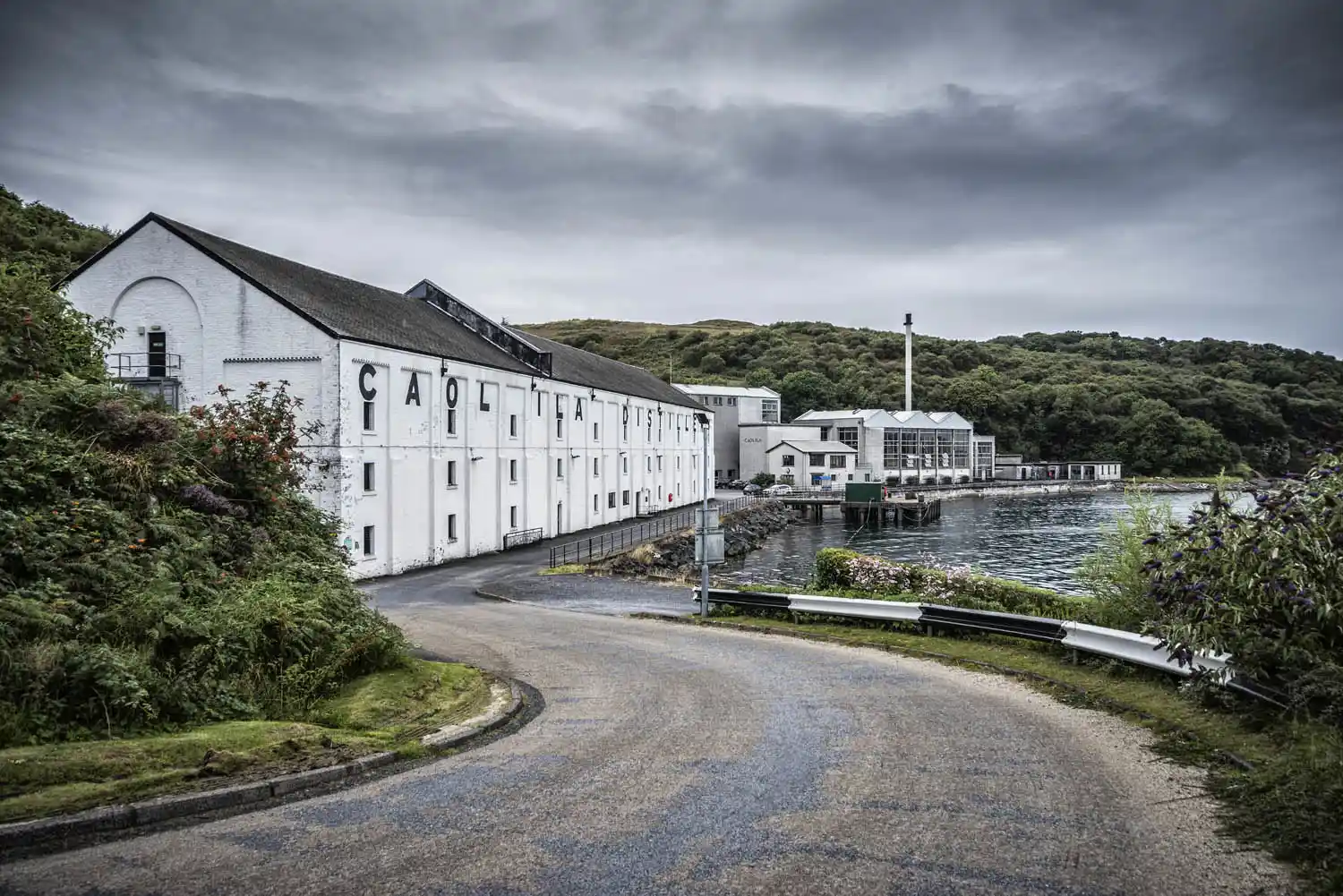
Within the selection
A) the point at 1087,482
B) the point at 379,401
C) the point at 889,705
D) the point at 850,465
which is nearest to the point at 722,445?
the point at 850,465

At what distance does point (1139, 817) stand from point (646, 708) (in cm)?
575

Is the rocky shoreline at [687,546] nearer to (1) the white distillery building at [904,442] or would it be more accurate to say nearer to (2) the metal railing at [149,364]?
(2) the metal railing at [149,364]

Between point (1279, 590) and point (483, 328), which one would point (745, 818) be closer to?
point (1279, 590)

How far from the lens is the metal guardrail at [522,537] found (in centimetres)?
4169

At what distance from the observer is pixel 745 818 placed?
6.77m

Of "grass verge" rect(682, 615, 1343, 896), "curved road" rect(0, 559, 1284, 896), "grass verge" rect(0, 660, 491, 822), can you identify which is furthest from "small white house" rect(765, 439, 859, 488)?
"grass verge" rect(0, 660, 491, 822)

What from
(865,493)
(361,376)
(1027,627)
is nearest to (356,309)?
(361,376)

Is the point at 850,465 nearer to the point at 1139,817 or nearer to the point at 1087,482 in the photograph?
the point at 1087,482

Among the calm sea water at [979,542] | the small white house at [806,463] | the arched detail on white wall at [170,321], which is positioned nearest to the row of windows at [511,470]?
the arched detail on white wall at [170,321]

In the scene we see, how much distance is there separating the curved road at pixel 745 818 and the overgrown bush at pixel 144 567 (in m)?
2.54

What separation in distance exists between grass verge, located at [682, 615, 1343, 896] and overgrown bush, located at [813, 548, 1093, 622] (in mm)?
1810

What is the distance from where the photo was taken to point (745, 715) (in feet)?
34.4

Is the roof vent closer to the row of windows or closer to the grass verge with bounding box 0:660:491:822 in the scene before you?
the row of windows

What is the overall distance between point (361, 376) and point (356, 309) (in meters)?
5.71
